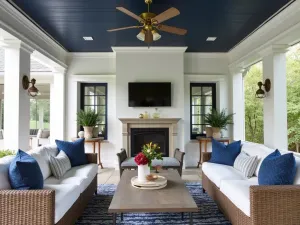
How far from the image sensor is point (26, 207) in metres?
Result: 2.19

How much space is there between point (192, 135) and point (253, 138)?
3.04 metres

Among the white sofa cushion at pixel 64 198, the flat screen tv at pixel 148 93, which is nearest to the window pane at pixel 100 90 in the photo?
the flat screen tv at pixel 148 93

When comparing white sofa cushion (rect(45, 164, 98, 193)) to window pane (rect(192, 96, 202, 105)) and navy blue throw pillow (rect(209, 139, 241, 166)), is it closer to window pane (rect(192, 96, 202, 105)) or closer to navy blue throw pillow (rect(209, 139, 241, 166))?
navy blue throw pillow (rect(209, 139, 241, 166))

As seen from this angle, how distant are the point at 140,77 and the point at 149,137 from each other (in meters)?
1.51

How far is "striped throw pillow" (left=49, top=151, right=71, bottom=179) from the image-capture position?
133 inches

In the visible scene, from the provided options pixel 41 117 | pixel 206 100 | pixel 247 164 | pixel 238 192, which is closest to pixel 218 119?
pixel 206 100

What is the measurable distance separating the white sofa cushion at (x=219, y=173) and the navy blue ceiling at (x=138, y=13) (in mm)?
2473

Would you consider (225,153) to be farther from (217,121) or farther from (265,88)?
(217,121)

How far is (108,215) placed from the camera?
327 centimetres

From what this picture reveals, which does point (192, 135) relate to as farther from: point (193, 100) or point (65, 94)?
point (65, 94)

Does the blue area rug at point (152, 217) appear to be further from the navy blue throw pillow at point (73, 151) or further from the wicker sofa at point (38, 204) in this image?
the navy blue throw pillow at point (73, 151)

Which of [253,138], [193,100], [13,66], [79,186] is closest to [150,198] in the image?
[79,186]

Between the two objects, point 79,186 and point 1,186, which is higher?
point 1,186

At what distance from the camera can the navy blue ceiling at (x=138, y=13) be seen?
370 centimetres
